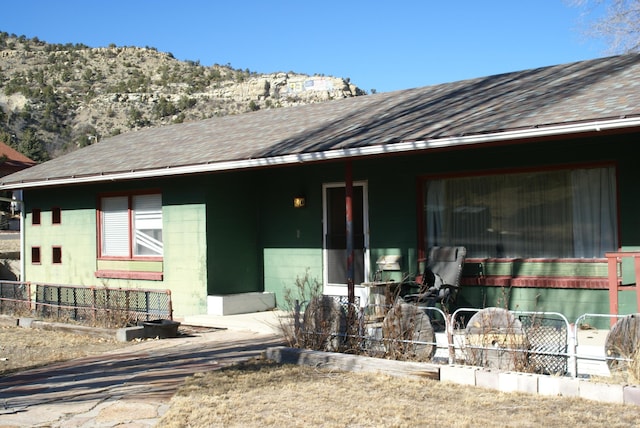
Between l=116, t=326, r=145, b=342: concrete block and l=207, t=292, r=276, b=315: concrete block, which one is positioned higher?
l=207, t=292, r=276, b=315: concrete block

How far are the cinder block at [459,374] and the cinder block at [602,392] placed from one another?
0.96 meters

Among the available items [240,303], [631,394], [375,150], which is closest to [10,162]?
[240,303]

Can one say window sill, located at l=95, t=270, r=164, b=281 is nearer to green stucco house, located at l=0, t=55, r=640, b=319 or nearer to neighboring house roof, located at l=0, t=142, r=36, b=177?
green stucco house, located at l=0, t=55, r=640, b=319

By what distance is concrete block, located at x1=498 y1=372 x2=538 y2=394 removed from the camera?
6.11 meters

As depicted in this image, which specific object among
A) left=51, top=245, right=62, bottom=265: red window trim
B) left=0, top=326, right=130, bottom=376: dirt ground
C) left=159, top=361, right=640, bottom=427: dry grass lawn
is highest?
left=51, top=245, right=62, bottom=265: red window trim

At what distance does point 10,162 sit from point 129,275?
31.0 m

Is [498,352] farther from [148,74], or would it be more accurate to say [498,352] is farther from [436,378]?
[148,74]

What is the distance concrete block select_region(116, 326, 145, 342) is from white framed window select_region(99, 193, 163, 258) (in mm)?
3198

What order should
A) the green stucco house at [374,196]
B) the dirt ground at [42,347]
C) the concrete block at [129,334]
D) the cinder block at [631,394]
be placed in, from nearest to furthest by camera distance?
the cinder block at [631,394] < the dirt ground at [42,347] < the green stucco house at [374,196] < the concrete block at [129,334]

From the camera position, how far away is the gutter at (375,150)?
25.3 ft

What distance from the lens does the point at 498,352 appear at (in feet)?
21.4

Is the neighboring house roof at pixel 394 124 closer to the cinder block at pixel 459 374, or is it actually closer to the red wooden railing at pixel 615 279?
the red wooden railing at pixel 615 279

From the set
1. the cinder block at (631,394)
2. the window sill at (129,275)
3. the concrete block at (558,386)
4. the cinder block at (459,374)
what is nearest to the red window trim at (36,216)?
the window sill at (129,275)

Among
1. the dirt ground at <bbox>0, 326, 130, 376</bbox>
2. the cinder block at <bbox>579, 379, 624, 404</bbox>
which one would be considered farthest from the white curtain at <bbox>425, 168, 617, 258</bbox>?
the dirt ground at <bbox>0, 326, 130, 376</bbox>
